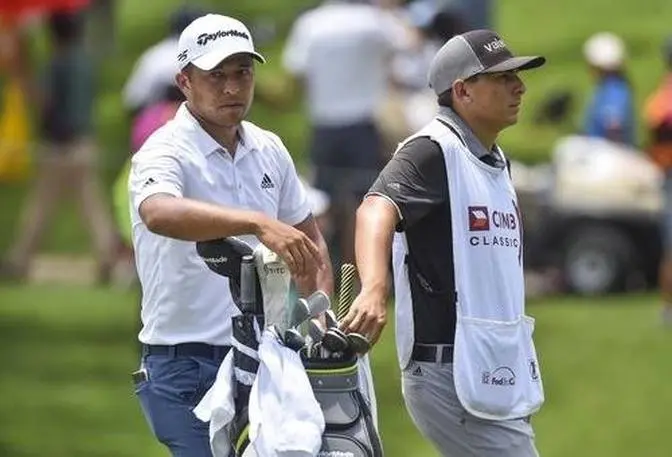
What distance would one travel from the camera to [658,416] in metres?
13.4

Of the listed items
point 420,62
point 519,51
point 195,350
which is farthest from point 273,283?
point 519,51

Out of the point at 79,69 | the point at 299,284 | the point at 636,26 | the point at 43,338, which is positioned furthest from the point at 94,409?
the point at 636,26

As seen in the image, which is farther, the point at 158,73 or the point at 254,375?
the point at 158,73

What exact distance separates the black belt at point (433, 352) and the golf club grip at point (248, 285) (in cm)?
59

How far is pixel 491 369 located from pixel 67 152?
12.0 metres

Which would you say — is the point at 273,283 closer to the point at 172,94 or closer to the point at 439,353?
the point at 439,353

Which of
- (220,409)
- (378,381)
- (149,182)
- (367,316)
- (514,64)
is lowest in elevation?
(378,381)

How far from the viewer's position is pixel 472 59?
24.7 ft

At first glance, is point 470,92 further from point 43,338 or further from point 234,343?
point 43,338

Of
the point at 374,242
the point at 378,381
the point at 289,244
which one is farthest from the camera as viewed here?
the point at 378,381

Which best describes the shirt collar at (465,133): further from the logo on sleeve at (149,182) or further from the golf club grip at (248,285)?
the logo on sleeve at (149,182)

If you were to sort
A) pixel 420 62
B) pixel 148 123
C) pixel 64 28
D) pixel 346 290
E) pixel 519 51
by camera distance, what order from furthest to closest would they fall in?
1. pixel 519 51
2. pixel 64 28
3. pixel 420 62
4. pixel 148 123
5. pixel 346 290

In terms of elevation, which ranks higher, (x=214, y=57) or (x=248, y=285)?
(x=214, y=57)

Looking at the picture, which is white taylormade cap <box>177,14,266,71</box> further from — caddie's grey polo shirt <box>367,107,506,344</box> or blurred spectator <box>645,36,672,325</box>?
blurred spectator <box>645,36,672,325</box>
